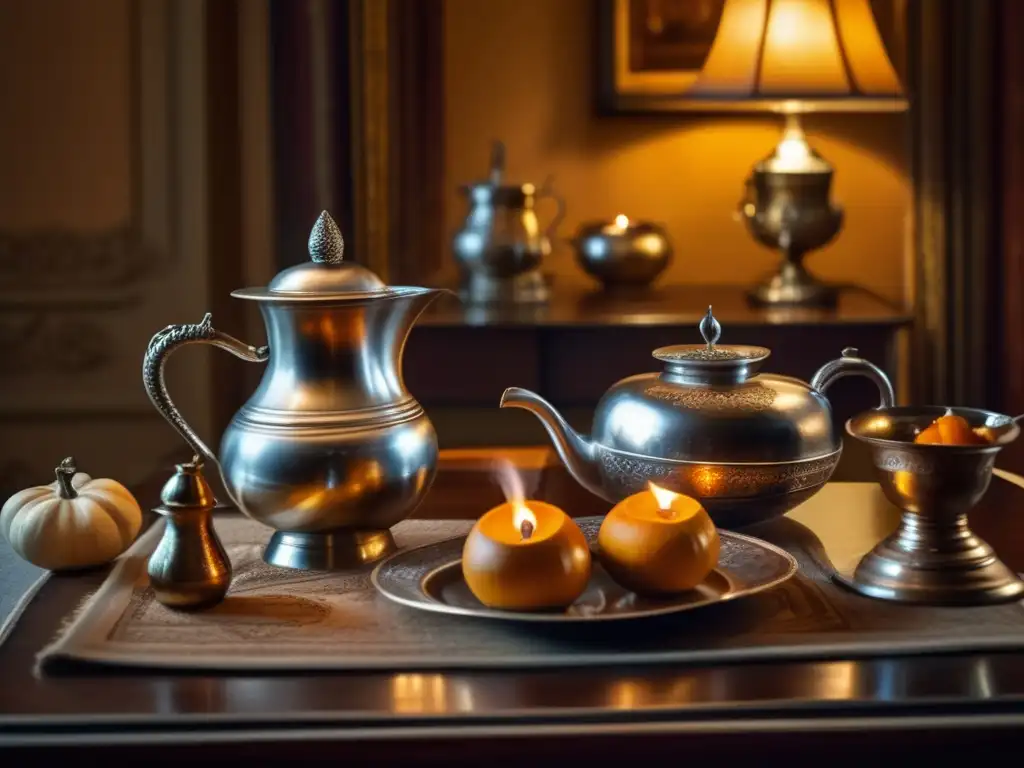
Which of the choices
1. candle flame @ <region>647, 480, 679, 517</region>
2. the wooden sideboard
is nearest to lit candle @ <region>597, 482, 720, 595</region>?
candle flame @ <region>647, 480, 679, 517</region>

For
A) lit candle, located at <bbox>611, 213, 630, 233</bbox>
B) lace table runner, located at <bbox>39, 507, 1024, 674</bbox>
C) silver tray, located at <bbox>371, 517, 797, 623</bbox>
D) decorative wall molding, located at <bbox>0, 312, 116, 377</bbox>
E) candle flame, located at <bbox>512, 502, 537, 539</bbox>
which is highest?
lit candle, located at <bbox>611, 213, 630, 233</bbox>

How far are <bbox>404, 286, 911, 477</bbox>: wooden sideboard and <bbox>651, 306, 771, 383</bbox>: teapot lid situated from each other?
876 mm

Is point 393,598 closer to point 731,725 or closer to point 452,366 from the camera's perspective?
point 731,725

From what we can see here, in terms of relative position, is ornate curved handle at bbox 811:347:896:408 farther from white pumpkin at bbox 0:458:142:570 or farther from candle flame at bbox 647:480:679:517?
white pumpkin at bbox 0:458:142:570

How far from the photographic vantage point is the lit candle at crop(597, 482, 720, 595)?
778mm

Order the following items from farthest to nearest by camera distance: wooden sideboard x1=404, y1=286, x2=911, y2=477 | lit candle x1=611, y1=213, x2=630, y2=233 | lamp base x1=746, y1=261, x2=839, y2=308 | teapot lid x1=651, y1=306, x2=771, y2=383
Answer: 1. lit candle x1=611, y1=213, x2=630, y2=233
2. lamp base x1=746, y1=261, x2=839, y2=308
3. wooden sideboard x1=404, y1=286, x2=911, y2=477
4. teapot lid x1=651, y1=306, x2=771, y2=383

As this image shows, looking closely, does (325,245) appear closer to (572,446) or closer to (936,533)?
(572,446)

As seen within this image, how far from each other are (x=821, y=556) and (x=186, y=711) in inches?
17.9

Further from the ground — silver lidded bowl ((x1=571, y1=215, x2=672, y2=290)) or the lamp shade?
the lamp shade

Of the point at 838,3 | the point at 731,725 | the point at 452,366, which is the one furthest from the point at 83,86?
the point at 731,725

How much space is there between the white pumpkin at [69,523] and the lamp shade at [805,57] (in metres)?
1.27

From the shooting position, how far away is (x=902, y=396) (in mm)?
2316

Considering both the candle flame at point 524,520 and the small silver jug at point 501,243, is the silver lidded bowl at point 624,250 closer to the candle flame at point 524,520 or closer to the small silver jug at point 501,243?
the small silver jug at point 501,243

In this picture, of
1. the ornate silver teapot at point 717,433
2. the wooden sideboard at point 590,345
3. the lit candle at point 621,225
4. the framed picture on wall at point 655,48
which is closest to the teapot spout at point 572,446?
the ornate silver teapot at point 717,433
